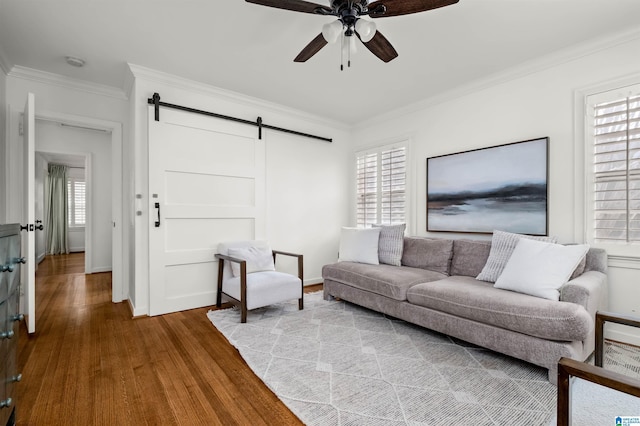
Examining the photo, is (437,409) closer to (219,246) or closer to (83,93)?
(219,246)

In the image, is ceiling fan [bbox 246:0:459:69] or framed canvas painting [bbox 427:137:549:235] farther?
framed canvas painting [bbox 427:137:549:235]

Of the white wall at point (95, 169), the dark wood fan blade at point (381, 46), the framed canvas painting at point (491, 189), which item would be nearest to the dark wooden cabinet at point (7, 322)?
the dark wood fan blade at point (381, 46)

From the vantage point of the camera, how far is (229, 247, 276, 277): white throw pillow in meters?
3.34

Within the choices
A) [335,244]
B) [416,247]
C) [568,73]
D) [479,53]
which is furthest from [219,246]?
[568,73]

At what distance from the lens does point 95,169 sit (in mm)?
5406

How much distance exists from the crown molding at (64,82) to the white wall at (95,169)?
1.87 m

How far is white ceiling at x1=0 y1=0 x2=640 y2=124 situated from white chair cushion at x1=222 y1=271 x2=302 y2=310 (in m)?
2.16

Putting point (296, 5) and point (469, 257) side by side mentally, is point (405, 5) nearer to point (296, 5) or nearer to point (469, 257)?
point (296, 5)

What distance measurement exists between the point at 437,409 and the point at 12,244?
7.45 ft

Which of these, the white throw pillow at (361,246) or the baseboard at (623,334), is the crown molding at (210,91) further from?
the baseboard at (623,334)

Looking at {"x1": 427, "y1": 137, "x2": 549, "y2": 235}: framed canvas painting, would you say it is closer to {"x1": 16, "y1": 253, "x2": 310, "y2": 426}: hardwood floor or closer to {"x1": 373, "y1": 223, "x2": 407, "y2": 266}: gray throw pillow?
{"x1": 373, "y1": 223, "x2": 407, "y2": 266}: gray throw pillow

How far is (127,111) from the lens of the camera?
12.2 feet

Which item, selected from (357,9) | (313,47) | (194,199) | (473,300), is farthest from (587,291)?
(194,199)

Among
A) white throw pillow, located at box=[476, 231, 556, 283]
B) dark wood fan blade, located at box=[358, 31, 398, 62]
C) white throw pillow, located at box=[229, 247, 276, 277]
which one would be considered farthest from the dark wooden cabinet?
white throw pillow, located at box=[476, 231, 556, 283]
